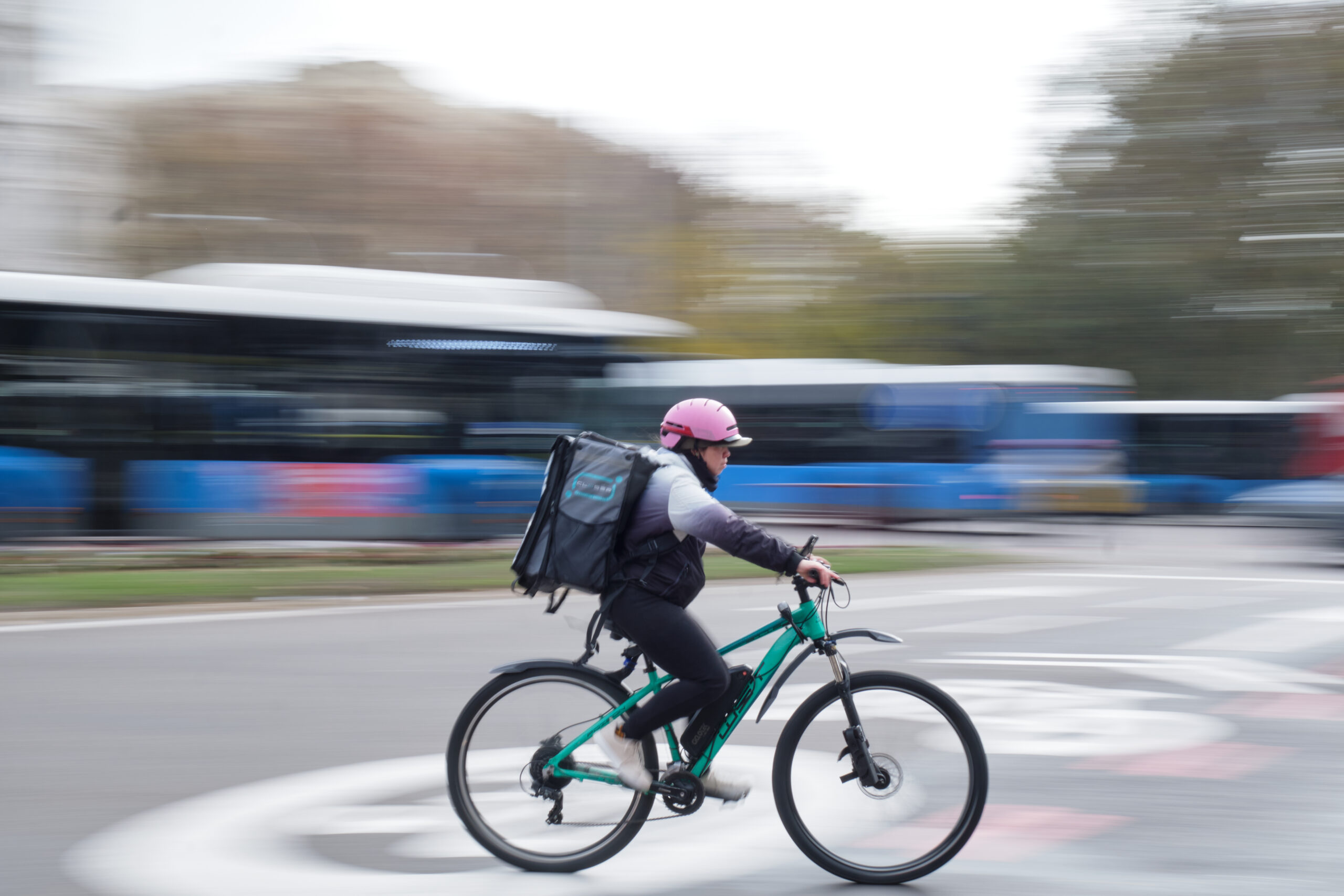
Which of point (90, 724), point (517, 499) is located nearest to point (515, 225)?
point (517, 499)

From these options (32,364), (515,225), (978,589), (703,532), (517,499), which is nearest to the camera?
(703,532)

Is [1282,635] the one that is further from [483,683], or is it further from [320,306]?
[320,306]

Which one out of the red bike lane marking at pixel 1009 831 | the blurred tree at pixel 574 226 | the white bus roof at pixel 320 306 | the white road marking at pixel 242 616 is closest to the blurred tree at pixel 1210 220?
the blurred tree at pixel 574 226

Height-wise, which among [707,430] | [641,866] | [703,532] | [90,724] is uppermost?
[707,430]

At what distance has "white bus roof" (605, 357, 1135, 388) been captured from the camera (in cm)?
2188

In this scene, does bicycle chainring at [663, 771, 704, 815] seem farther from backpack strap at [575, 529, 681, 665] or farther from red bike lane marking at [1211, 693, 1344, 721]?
red bike lane marking at [1211, 693, 1344, 721]

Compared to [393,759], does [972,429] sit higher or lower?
lower

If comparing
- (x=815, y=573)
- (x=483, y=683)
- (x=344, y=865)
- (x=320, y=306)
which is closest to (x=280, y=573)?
(x=320, y=306)

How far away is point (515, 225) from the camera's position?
5306cm

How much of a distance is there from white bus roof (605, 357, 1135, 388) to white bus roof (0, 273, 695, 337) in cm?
306

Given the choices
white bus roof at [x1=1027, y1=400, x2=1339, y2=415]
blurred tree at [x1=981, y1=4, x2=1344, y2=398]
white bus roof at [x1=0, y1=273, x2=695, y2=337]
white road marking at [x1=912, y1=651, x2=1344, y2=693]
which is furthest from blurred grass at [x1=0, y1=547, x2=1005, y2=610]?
blurred tree at [x1=981, y1=4, x2=1344, y2=398]

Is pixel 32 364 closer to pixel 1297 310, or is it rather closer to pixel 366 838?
pixel 366 838

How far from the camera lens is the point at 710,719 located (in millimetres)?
4254

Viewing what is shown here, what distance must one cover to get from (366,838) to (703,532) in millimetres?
1661
